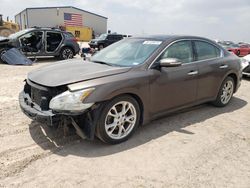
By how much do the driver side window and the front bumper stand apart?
6.25ft

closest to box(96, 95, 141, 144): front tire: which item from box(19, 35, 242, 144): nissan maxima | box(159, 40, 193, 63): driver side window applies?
box(19, 35, 242, 144): nissan maxima

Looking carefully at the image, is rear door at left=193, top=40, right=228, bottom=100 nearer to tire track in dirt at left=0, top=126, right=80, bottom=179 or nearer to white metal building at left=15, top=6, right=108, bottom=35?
tire track in dirt at left=0, top=126, right=80, bottom=179

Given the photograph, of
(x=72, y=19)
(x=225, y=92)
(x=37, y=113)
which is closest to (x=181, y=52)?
(x=225, y=92)

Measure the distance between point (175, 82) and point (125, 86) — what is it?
1062 millimetres

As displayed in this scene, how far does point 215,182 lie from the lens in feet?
9.65

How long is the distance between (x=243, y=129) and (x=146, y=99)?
1.90 m

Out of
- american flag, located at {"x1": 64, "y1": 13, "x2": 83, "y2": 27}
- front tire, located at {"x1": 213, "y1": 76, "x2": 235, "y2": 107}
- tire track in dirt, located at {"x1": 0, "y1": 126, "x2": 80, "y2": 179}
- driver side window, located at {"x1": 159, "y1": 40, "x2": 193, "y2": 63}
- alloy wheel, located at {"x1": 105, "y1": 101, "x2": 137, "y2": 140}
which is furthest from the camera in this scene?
american flag, located at {"x1": 64, "y1": 13, "x2": 83, "y2": 27}

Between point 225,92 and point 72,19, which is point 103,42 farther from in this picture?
point 72,19

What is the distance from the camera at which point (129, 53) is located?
439cm

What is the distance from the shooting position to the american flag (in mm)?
51031

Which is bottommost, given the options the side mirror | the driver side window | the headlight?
the headlight

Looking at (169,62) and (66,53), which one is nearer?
(169,62)

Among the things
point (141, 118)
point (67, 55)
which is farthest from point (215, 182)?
point (67, 55)

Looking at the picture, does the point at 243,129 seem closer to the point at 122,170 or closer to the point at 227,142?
the point at 227,142
